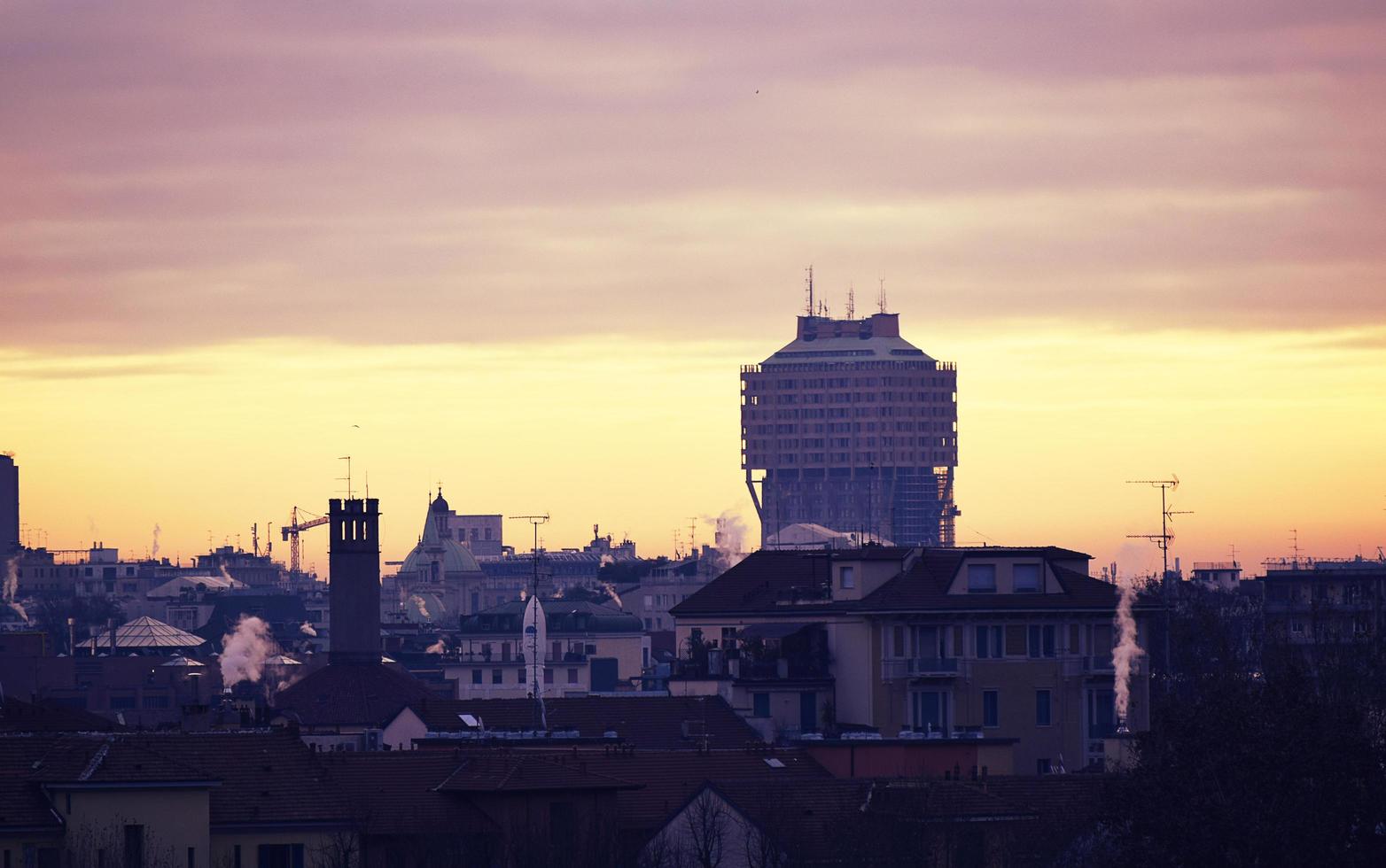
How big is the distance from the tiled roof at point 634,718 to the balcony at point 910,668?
5036mm

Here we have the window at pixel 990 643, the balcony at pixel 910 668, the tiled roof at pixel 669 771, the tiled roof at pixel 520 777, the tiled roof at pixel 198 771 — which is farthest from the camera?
the window at pixel 990 643

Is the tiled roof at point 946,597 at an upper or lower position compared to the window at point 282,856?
upper

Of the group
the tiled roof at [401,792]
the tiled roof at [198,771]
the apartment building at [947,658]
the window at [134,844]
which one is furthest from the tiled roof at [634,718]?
the window at [134,844]

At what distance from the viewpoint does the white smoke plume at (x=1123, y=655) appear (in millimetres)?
108688

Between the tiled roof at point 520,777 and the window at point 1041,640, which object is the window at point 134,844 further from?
the window at point 1041,640

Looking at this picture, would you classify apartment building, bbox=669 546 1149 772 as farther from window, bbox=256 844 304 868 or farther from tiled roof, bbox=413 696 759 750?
window, bbox=256 844 304 868

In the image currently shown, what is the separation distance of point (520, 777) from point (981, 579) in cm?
3339

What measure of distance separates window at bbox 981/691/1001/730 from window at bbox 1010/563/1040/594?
372cm

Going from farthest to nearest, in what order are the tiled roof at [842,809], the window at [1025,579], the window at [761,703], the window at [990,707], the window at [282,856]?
the window at [1025,579]
the window at [990,707]
the window at [761,703]
the tiled roof at [842,809]
the window at [282,856]

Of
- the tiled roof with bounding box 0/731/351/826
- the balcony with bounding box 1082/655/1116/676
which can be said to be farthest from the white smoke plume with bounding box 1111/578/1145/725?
the tiled roof with bounding box 0/731/351/826

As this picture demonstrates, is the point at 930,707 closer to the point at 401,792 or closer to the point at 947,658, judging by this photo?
the point at 947,658

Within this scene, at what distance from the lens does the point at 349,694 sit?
166 meters

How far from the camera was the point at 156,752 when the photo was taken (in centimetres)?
7406

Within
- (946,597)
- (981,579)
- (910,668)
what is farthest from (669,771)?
(981,579)
